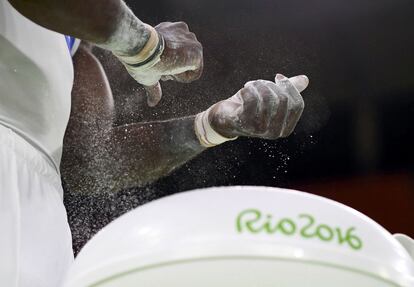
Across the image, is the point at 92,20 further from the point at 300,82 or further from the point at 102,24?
the point at 300,82

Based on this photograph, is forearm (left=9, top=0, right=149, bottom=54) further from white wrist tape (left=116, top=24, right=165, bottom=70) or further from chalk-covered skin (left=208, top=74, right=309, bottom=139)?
chalk-covered skin (left=208, top=74, right=309, bottom=139)

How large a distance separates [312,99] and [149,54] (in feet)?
0.85

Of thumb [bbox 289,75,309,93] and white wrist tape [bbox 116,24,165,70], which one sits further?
thumb [bbox 289,75,309,93]

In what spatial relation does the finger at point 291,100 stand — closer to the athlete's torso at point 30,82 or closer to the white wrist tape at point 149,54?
the white wrist tape at point 149,54

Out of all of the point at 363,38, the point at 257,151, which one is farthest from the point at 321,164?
the point at 363,38

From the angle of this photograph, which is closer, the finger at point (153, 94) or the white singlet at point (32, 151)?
the white singlet at point (32, 151)

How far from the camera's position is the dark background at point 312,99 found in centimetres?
92

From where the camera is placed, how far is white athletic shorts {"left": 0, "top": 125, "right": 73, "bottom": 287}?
26.2 inches

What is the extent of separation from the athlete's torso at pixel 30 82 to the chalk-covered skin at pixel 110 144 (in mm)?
78

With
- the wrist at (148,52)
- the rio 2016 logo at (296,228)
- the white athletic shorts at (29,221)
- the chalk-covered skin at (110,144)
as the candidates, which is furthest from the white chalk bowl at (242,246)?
the chalk-covered skin at (110,144)

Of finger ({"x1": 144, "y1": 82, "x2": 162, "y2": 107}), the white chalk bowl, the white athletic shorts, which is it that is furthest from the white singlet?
the white chalk bowl

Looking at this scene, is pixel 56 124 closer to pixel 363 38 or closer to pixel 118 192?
pixel 118 192

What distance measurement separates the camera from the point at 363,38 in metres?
1.02

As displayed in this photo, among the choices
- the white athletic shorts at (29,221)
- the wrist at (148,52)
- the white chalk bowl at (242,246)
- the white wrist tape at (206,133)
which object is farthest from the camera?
the white wrist tape at (206,133)
